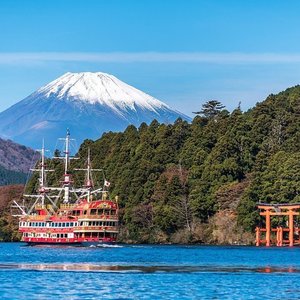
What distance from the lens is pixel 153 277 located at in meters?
69.9

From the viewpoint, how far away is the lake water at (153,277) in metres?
58.2

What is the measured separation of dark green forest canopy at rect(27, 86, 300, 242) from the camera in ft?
436

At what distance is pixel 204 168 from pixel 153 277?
244ft

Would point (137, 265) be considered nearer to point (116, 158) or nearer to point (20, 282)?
point (20, 282)

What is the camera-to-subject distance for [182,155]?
152000mm

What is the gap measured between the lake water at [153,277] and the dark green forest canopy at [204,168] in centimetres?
3403

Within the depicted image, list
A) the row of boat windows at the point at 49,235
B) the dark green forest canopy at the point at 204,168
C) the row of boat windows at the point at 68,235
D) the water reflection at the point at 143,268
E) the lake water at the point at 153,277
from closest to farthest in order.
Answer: the lake water at the point at 153,277 → the water reflection at the point at 143,268 → the dark green forest canopy at the point at 204,168 → the row of boat windows at the point at 68,235 → the row of boat windows at the point at 49,235

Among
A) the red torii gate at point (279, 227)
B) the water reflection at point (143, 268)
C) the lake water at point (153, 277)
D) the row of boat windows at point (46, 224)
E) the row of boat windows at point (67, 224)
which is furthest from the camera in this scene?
the row of boat windows at point (46, 224)

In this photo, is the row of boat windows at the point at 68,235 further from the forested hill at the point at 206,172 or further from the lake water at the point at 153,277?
the lake water at the point at 153,277

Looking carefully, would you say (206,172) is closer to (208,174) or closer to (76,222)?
(208,174)

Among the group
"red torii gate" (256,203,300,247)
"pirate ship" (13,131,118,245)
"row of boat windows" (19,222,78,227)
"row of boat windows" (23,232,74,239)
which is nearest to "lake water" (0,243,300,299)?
"red torii gate" (256,203,300,247)

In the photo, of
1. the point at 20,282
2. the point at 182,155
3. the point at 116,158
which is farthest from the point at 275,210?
the point at 20,282

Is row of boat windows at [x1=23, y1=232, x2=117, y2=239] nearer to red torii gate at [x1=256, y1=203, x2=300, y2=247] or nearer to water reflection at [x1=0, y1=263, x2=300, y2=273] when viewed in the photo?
red torii gate at [x1=256, y1=203, x2=300, y2=247]

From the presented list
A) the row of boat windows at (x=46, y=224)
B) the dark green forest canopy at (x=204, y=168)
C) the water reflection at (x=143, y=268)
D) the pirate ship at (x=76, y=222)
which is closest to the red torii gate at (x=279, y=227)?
the dark green forest canopy at (x=204, y=168)
